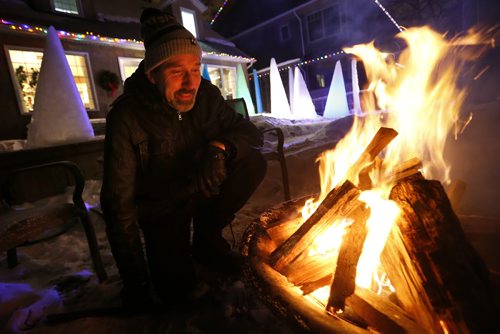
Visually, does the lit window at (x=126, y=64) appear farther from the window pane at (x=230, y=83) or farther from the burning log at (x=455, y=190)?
the burning log at (x=455, y=190)

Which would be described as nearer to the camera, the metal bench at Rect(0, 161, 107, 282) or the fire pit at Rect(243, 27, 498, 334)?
the fire pit at Rect(243, 27, 498, 334)

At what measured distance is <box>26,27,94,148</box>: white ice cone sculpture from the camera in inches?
205

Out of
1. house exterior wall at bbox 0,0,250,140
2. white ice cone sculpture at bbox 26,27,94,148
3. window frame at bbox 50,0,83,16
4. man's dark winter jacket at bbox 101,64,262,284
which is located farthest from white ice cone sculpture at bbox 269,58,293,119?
man's dark winter jacket at bbox 101,64,262,284

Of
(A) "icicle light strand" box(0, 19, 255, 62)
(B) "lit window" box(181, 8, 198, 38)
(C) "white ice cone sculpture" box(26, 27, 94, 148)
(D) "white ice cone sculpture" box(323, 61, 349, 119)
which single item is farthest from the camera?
(B) "lit window" box(181, 8, 198, 38)

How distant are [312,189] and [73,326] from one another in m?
3.52

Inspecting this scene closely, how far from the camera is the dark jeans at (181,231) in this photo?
2.13m

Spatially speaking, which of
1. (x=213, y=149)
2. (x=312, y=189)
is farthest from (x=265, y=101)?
(x=213, y=149)

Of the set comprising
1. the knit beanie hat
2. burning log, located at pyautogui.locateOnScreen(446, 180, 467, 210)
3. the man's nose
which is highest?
the knit beanie hat

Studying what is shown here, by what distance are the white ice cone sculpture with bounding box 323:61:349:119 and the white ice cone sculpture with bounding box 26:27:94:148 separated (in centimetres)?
1027

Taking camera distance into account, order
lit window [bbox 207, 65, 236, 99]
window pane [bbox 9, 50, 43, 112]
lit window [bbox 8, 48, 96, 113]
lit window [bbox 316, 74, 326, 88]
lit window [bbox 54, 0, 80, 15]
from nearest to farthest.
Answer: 1. lit window [bbox 8, 48, 96, 113]
2. window pane [bbox 9, 50, 43, 112]
3. lit window [bbox 54, 0, 80, 15]
4. lit window [bbox 207, 65, 236, 99]
5. lit window [bbox 316, 74, 326, 88]

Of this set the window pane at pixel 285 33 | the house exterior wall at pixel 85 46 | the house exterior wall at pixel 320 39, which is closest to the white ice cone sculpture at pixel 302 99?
the house exterior wall at pixel 320 39

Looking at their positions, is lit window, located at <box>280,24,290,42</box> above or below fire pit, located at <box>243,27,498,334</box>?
above

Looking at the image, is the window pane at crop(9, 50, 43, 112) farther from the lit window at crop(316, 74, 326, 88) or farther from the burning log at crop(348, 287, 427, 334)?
the lit window at crop(316, 74, 326, 88)

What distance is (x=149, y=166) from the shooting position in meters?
2.23
